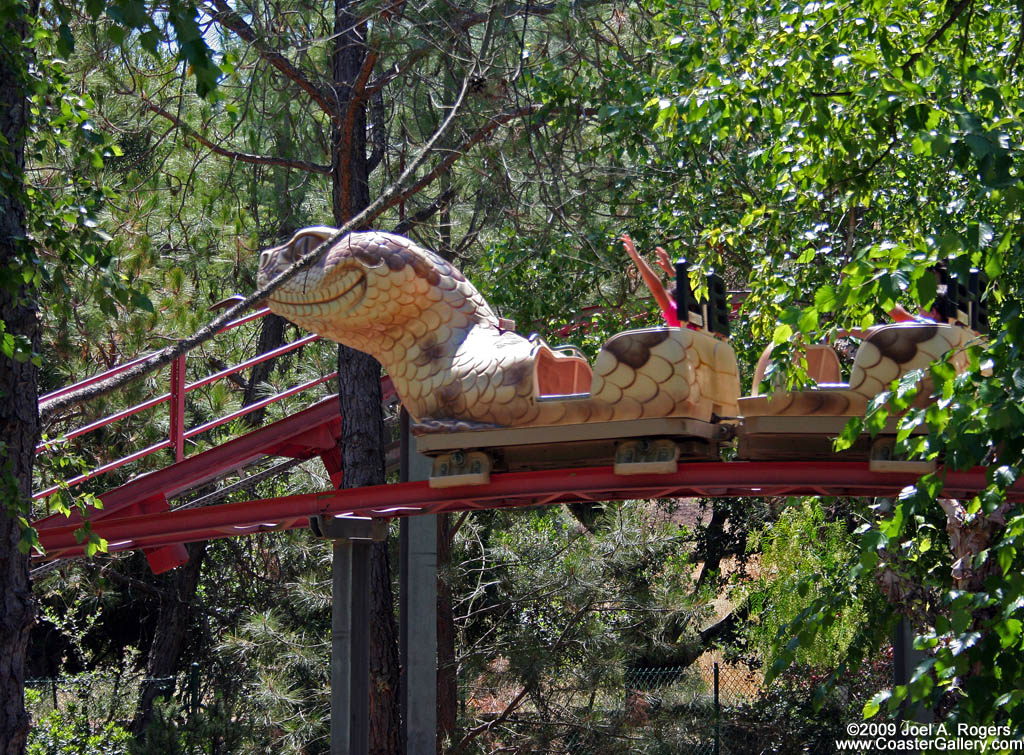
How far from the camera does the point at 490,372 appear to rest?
4699 millimetres

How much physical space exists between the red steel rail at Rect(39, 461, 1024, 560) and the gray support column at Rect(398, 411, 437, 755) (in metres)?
1.54

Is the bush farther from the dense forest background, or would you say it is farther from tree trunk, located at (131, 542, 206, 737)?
tree trunk, located at (131, 542, 206, 737)

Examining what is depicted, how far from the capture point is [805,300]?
21.0ft

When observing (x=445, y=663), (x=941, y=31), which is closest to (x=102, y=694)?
(x=445, y=663)

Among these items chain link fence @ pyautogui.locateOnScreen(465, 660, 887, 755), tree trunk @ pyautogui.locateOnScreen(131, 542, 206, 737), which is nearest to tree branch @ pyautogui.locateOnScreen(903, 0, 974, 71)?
chain link fence @ pyautogui.locateOnScreen(465, 660, 887, 755)

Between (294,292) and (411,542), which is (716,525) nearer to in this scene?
(411,542)

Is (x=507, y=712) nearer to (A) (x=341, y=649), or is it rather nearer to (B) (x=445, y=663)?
(B) (x=445, y=663)

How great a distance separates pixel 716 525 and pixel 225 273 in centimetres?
614

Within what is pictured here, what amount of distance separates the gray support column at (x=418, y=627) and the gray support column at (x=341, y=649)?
Result: 1.50m

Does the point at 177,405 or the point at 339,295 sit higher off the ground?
the point at 339,295

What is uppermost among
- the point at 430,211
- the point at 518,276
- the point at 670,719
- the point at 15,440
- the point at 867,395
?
the point at 430,211

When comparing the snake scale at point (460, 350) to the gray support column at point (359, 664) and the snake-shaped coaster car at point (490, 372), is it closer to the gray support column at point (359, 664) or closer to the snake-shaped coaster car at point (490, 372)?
the snake-shaped coaster car at point (490, 372)

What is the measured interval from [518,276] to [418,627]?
2.13m

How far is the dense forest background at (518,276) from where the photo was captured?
332cm
